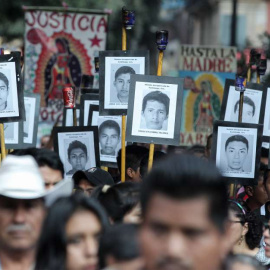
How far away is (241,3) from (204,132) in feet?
125

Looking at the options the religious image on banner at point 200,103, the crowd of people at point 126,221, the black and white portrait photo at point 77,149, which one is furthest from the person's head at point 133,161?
the religious image on banner at point 200,103

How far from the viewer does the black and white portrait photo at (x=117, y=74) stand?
28.7ft

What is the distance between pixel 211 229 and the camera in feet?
10.3

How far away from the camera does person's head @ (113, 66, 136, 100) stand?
28.8ft

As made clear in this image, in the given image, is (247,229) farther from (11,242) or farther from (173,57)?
(173,57)

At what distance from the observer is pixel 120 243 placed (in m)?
4.40

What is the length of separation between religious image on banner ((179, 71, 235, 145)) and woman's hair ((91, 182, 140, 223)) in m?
8.93

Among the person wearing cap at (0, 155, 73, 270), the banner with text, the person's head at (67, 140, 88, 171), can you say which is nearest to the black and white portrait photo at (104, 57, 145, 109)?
the person's head at (67, 140, 88, 171)

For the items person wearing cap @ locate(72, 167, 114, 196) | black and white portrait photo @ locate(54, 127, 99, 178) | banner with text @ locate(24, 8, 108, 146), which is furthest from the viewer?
banner with text @ locate(24, 8, 108, 146)

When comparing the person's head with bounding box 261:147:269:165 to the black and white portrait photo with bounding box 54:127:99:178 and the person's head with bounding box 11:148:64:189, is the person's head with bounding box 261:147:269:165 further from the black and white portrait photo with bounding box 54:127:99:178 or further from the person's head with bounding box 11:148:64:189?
the person's head with bounding box 11:148:64:189

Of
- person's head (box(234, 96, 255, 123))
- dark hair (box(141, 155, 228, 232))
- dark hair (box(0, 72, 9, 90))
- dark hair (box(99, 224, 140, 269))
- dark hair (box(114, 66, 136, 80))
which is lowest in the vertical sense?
dark hair (box(99, 224, 140, 269))

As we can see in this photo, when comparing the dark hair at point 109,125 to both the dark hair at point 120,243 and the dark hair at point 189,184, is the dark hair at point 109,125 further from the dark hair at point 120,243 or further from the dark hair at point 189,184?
the dark hair at point 189,184

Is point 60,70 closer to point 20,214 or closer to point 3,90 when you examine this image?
point 3,90

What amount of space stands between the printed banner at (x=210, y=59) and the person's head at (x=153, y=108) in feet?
22.4
